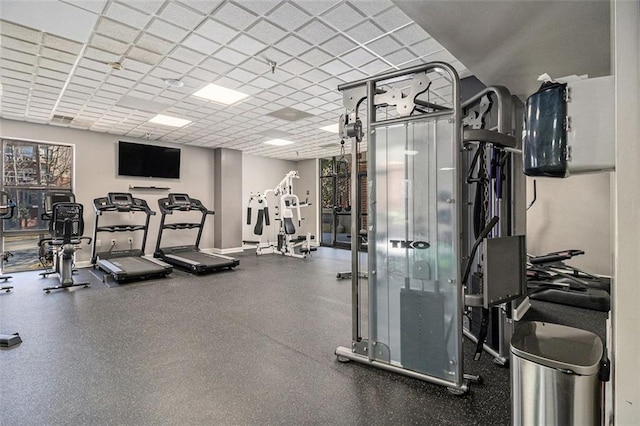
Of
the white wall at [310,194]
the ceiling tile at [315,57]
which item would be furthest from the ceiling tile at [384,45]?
the white wall at [310,194]

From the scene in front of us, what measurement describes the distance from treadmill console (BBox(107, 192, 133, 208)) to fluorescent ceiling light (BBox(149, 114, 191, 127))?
1.80 metres

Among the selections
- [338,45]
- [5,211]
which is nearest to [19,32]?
[5,211]

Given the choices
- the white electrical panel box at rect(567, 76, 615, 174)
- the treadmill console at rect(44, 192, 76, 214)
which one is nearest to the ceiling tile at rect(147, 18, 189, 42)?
the white electrical panel box at rect(567, 76, 615, 174)

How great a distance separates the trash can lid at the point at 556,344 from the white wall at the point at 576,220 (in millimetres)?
4364

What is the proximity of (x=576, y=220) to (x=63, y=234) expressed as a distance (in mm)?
8379

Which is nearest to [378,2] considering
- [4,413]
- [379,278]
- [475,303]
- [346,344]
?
[379,278]

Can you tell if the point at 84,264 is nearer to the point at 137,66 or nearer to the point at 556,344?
the point at 137,66

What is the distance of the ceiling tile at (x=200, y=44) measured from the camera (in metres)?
3.21

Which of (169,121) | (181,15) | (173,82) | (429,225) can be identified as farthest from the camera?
(169,121)

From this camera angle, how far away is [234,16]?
9.36ft

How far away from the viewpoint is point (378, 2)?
8.70ft

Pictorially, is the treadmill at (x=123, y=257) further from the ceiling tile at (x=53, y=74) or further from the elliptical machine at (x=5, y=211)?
the ceiling tile at (x=53, y=74)

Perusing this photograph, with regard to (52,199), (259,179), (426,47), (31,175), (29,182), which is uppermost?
(426,47)

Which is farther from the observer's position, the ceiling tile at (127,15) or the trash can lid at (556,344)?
the ceiling tile at (127,15)
